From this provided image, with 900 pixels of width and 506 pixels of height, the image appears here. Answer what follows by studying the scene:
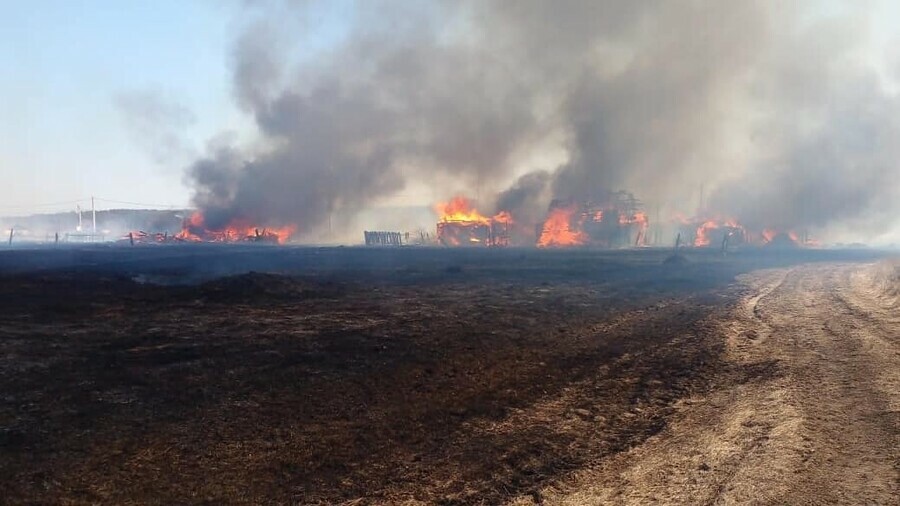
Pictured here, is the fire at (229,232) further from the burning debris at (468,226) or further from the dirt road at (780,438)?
the dirt road at (780,438)

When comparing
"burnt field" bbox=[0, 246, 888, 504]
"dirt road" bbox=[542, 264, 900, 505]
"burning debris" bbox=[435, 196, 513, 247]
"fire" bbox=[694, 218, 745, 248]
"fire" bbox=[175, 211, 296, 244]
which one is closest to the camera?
"dirt road" bbox=[542, 264, 900, 505]

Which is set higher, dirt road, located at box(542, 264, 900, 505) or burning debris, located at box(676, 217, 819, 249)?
burning debris, located at box(676, 217, 819, 249)

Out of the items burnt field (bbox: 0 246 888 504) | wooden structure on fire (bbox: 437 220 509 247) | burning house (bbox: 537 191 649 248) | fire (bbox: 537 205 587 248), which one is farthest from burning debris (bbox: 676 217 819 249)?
burnt field (bbox: 0 246 888 504)

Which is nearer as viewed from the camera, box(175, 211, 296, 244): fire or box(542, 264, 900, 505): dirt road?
box(542, 264, 900, 505): dirt road

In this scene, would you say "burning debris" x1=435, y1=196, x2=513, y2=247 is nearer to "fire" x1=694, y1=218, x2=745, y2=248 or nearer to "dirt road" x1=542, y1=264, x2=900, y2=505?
"fire" x1=694, y1=218, x2=745, y2=248

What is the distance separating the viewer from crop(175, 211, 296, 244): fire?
3287 inches

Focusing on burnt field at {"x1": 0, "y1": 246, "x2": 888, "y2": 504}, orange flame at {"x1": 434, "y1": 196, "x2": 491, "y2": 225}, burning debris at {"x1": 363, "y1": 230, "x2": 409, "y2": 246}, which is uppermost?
orange flame at {"x1": 434, "y1": 196, "x2": 491, "y2": 225}

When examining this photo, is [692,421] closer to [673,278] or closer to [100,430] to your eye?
[100,430]

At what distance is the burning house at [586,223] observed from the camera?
7144cm

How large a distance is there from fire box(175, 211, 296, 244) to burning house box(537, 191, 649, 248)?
39.9 meters

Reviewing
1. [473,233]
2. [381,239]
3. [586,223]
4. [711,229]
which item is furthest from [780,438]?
[381,239]

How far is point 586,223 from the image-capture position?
71.7 metres

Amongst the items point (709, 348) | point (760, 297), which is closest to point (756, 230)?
point (760, 297)

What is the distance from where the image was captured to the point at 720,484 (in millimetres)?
5211
